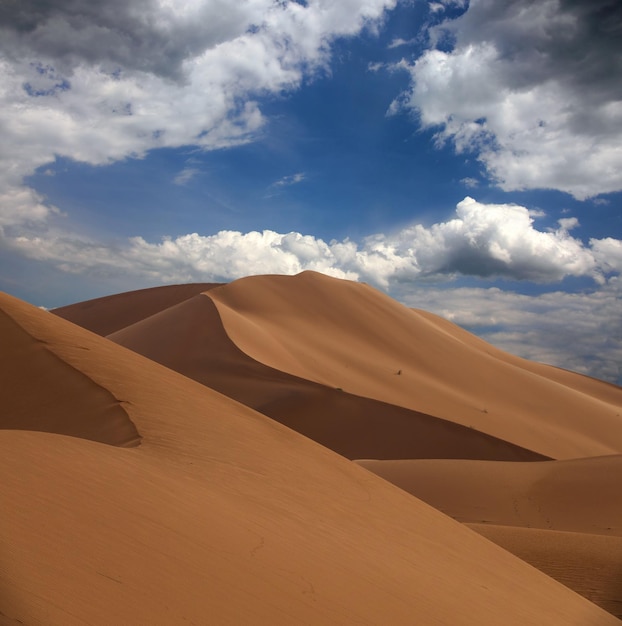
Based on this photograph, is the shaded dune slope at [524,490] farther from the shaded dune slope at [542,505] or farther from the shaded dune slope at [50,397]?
the shaded dune slope at [50,397]

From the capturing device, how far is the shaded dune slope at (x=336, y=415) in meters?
19.8

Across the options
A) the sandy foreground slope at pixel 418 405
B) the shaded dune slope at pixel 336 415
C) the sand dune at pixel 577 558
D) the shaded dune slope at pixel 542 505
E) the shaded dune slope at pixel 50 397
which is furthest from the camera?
the shaded dune slope at pixel 336 415

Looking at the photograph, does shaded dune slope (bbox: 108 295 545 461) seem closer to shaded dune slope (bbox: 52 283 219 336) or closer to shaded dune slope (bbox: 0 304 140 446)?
shaded dune slope (bbox: 0 304 140 446)

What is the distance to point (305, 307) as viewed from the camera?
32438mm

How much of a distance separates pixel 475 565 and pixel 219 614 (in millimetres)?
3752

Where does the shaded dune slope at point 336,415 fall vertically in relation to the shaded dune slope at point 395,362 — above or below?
below

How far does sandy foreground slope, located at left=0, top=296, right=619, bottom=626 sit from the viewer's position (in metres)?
3.16

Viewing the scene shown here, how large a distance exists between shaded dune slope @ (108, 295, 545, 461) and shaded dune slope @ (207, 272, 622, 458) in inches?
32.6

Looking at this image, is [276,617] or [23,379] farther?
[23,379]

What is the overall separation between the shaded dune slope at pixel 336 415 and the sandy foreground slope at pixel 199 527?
1226 centimetres

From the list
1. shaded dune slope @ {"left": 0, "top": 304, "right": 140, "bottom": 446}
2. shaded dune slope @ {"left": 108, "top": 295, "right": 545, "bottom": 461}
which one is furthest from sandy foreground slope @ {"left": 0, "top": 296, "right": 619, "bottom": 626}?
shaded dune slope @ {"left": 108, "top": 295, "right": 545, "bottom": 461}

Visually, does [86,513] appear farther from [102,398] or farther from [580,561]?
[580,561]

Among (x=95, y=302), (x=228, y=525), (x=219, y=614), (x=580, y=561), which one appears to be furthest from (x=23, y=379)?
(x=95, y=302)

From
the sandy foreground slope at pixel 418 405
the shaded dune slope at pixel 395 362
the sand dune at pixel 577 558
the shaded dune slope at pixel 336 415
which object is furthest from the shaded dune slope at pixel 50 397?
the shaded dune slope at pixel 395 362
